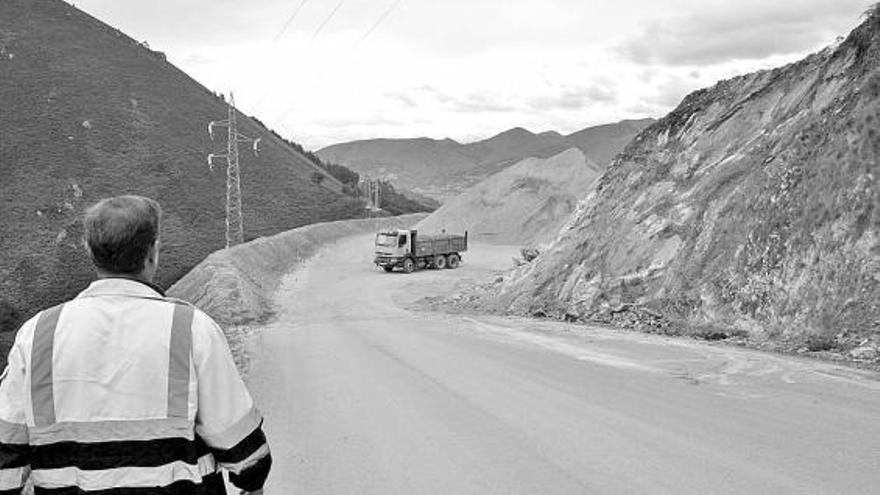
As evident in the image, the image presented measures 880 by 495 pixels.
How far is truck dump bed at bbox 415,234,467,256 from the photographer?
46000mm

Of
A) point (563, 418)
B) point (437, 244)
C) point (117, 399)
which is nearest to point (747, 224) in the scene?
point (563, 418)

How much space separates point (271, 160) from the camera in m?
114

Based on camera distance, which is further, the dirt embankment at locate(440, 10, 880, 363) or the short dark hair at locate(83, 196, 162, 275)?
the dirt embankment at locate(440, 10, 880, 363)

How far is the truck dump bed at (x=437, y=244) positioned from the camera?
4600cm

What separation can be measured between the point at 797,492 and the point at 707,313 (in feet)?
38.4

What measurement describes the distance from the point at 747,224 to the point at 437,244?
29224 mm

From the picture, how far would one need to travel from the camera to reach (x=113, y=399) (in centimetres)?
294

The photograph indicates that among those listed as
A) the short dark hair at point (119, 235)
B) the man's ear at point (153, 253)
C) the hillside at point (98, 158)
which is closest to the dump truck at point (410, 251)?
the hillside at point (98, 158)

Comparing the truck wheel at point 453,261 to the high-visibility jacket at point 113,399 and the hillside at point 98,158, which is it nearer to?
the hillside at point 98,158

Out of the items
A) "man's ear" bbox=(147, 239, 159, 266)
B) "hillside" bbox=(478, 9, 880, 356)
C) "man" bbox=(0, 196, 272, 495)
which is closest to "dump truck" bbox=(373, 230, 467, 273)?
"hillside" bbox=(478, 9, 880, 356)

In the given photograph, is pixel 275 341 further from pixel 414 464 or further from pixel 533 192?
pixel 533 192

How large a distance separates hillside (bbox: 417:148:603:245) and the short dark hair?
65331mm

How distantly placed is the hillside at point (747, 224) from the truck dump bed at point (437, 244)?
1711cm

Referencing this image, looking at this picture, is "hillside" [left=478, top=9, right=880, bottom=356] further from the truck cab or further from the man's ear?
the truck cab
